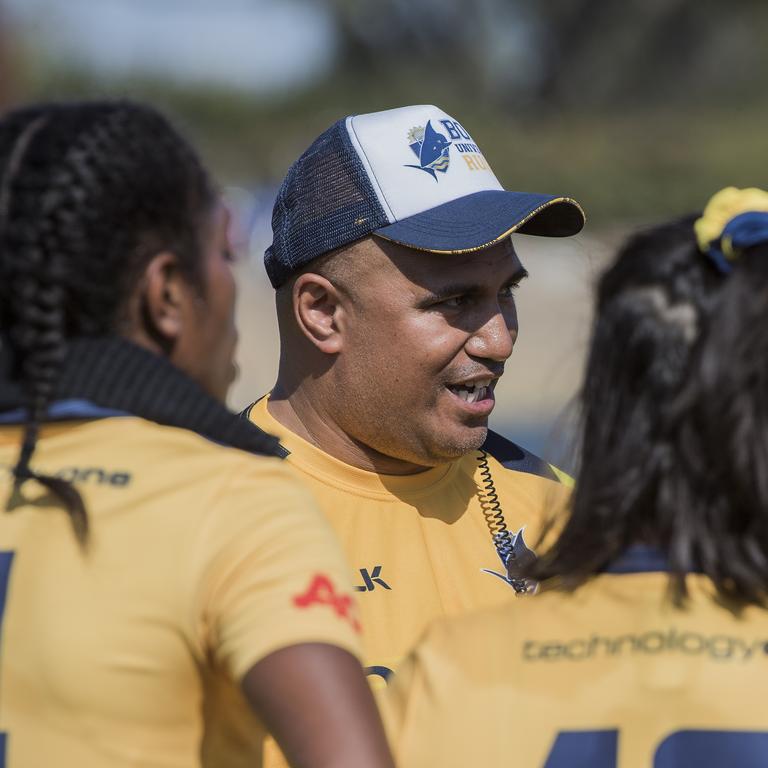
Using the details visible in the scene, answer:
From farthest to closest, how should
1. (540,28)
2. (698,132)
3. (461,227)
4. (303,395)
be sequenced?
(540,28), (698,132), (303,395), (461,227)

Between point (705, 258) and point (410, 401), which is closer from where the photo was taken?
point (705, 258)

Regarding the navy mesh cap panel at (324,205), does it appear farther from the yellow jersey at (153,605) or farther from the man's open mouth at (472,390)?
the yellow jersey at (153,605)

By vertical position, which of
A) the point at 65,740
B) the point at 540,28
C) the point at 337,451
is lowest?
the point at 540,28

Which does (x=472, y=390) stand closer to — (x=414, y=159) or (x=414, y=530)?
(x=414, y=530)

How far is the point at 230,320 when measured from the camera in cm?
231

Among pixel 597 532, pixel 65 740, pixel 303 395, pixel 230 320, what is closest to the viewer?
pixel 65 740

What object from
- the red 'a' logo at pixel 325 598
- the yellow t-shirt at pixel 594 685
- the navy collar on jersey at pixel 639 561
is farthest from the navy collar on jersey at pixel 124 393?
the navy collar on jersey at pixel 639 561

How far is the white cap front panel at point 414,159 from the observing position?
3.44 metres

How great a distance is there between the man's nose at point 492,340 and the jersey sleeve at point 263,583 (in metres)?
1.53

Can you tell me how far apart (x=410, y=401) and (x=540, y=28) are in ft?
148

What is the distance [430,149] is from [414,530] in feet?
3.22

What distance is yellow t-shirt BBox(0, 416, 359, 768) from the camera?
6.37ft

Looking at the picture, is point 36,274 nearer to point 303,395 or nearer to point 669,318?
point 669,318

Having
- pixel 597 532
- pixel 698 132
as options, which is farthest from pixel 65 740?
pixel 698 132
